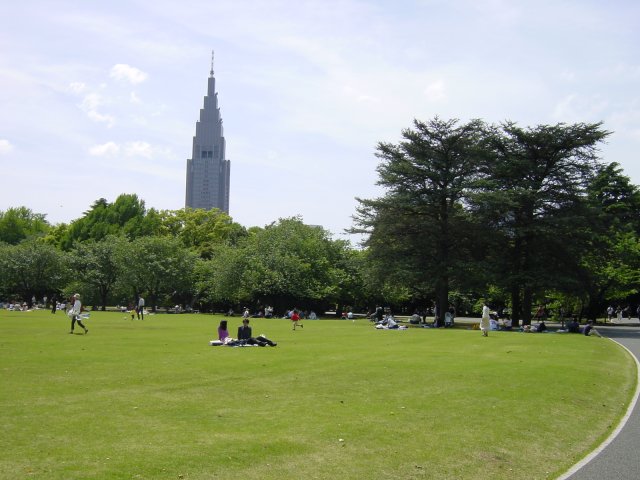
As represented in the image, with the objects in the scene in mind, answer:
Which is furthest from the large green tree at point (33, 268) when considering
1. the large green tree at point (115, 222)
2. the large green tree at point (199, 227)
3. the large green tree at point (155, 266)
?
the large green tree at point (199, 227)

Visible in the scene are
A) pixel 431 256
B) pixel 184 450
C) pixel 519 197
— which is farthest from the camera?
pixel 431 256

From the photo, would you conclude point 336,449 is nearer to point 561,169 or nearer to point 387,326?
point 387,326

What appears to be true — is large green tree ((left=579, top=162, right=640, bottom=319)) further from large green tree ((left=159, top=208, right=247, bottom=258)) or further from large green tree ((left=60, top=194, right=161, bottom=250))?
large green tree ((left=60, top=194, right=161, bottom=250))

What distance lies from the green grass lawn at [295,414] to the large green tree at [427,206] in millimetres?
27740

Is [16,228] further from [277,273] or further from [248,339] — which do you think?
[248,339]

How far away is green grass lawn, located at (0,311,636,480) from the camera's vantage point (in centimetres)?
830

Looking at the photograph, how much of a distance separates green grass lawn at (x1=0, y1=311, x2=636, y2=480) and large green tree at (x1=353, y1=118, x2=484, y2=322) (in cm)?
2774

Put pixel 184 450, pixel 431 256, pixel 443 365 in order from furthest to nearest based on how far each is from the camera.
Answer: pixel 431 256
pixel 443 365
pixel 184 450

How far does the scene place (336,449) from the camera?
29.9 feet

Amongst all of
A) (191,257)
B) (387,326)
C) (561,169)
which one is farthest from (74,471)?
(191,257)

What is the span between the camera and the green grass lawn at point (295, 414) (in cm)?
830

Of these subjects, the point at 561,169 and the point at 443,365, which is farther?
the point at 561,169

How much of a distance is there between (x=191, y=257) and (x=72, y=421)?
61.8 metres

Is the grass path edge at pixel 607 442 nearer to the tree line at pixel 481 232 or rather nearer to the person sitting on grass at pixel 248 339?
the person sitting on grass at pixel 248 339
